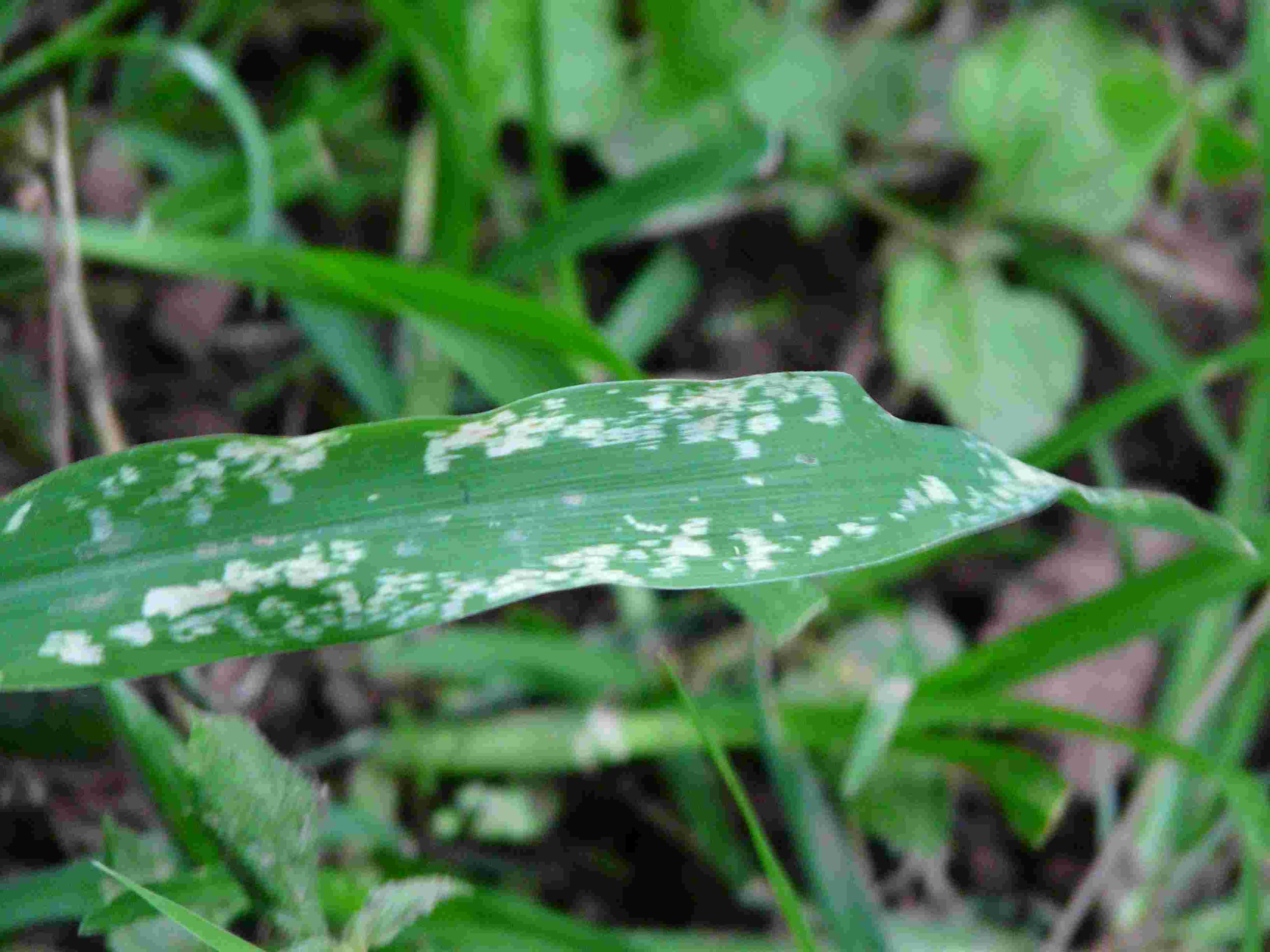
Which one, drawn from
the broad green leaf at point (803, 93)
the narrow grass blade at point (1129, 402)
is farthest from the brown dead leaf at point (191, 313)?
the narrow grass blade at point (1129, 402)

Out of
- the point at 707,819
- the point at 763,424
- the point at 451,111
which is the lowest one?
the point at 707,819

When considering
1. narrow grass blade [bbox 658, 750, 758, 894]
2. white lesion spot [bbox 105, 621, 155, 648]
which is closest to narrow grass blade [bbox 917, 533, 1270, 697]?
narrow grass blade [bbox 658, 750, 758, 894]

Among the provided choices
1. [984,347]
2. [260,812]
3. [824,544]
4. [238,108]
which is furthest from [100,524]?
[984,347]

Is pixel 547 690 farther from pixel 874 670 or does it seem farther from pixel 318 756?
pixel 874 670

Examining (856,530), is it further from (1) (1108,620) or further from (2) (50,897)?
(2) (50,897)

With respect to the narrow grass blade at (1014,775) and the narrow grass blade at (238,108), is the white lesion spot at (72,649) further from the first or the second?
the narrow grass blade at (1014,775)

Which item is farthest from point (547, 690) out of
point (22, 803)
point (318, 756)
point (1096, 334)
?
point (1096, 334)

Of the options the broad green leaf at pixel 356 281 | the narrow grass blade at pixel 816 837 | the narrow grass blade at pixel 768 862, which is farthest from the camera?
the narrow grass blade at pixel 816 837
